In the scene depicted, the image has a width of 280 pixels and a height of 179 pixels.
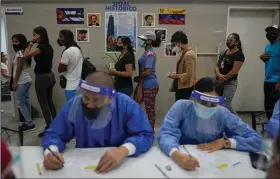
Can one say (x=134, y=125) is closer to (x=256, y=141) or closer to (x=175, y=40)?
(x=256, y=141)

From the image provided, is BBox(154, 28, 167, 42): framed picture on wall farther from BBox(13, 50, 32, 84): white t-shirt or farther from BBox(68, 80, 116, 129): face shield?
BBox(68, 80, 116, 129): face shield

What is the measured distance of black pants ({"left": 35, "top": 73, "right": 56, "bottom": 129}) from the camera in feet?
10.3

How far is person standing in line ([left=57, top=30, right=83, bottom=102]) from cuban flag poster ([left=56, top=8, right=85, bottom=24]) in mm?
870

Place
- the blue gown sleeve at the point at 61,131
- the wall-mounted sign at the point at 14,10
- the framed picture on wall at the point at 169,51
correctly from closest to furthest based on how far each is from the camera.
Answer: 1. the blue gown sleeve at the point at 61,131
2. the wall-mounted sign at the point at 14,10
3. the framed picture on wall at the point at 169,51

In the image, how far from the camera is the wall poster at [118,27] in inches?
153

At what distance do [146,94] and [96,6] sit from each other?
1.52m

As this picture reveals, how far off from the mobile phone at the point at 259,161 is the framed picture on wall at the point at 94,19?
9.73 ft

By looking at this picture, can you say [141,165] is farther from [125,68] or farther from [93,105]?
[125,68]

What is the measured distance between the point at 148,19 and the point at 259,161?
2.92 metres

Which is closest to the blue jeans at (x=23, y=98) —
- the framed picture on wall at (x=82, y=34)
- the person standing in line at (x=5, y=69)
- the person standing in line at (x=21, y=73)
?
the person standing in line at (x=21, y=73)

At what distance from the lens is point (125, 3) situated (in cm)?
385

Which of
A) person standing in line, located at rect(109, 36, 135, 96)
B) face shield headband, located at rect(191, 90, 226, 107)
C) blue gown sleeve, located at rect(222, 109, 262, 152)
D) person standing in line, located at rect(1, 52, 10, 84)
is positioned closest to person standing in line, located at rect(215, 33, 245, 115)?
person standing in line, located at rect(109, 36, 135, 96)

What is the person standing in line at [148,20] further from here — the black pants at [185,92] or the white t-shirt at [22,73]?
the white t-shirt at [22,73]

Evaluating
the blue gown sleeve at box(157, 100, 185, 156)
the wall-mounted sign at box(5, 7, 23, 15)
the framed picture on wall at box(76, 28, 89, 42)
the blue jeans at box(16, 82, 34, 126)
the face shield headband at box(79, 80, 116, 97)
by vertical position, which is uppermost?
the wall-mounted sign at box(5, 7, 23, 15)
